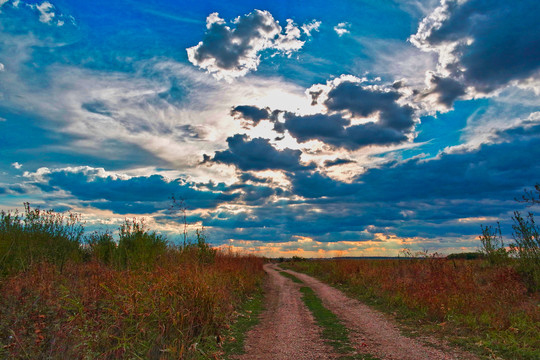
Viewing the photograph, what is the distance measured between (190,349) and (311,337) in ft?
13.3

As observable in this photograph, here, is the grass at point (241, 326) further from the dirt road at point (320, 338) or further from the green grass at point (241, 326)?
the dirt road at point (320, 338)

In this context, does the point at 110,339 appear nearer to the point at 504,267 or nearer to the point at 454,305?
the point at 454,305

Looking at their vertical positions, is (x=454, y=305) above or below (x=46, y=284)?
below

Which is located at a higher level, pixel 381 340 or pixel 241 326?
pixel 241 326

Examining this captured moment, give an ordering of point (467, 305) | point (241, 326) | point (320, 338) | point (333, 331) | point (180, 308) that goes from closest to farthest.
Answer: point (180, 308), point (320, 338), point (333, 331), point (241, 326), point (467, 305)

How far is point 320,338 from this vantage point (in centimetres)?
1013

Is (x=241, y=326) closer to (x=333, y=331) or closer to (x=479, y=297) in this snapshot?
(x=333, y=331)

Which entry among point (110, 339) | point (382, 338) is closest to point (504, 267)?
point (382, 338)

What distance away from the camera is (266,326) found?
11.7m

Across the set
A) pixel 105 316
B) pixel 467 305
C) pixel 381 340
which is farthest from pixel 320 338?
pixel 467 305

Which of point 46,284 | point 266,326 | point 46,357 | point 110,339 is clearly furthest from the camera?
point 266,326

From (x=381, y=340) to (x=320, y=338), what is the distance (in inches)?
66.3

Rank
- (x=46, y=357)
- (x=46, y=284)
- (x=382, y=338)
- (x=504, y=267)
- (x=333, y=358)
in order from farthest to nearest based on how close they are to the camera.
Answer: (x=504, y=267)
(x=382, y=338)
(x=46, y=284)
(x=333, y=358)
(x=46, y=357)

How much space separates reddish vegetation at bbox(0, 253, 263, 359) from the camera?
7.09 metres
